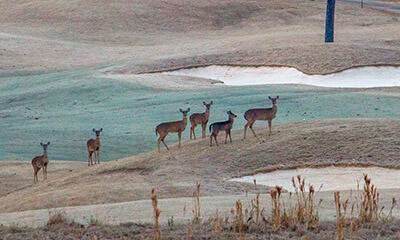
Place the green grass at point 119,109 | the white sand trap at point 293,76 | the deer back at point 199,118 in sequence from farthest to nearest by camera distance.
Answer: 1. the white sand trap at point 293,76
2. the green grass at point 119,109
3. the deer back at point 199,118

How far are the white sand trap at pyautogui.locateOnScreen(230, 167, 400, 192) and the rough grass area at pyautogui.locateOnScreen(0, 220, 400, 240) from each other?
5.41m

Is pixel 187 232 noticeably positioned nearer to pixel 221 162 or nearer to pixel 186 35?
pixel 221 162

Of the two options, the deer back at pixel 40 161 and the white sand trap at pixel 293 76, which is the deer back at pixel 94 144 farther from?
the white sand trap at pixel 293 76

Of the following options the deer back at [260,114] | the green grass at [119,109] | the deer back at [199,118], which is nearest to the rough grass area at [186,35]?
the green grass at [119,109]

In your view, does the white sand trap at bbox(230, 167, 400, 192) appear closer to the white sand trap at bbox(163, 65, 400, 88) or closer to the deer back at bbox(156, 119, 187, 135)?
the deer back at bbox(156, 119, 187, 135)

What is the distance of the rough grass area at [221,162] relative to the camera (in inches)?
498

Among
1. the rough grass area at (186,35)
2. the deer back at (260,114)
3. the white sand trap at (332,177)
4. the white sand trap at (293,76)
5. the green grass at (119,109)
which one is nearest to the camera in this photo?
the white sand trap at (332,177)

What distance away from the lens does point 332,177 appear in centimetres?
1364

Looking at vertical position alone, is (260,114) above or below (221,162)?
above

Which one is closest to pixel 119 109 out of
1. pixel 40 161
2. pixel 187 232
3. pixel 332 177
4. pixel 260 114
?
pixel 40 161

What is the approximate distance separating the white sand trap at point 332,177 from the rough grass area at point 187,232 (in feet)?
17.8

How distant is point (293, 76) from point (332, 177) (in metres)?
19.2

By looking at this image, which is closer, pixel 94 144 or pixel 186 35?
pixel 94 144

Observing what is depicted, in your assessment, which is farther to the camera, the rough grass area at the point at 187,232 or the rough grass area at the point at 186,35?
the rough grass area at the point at 186,35
